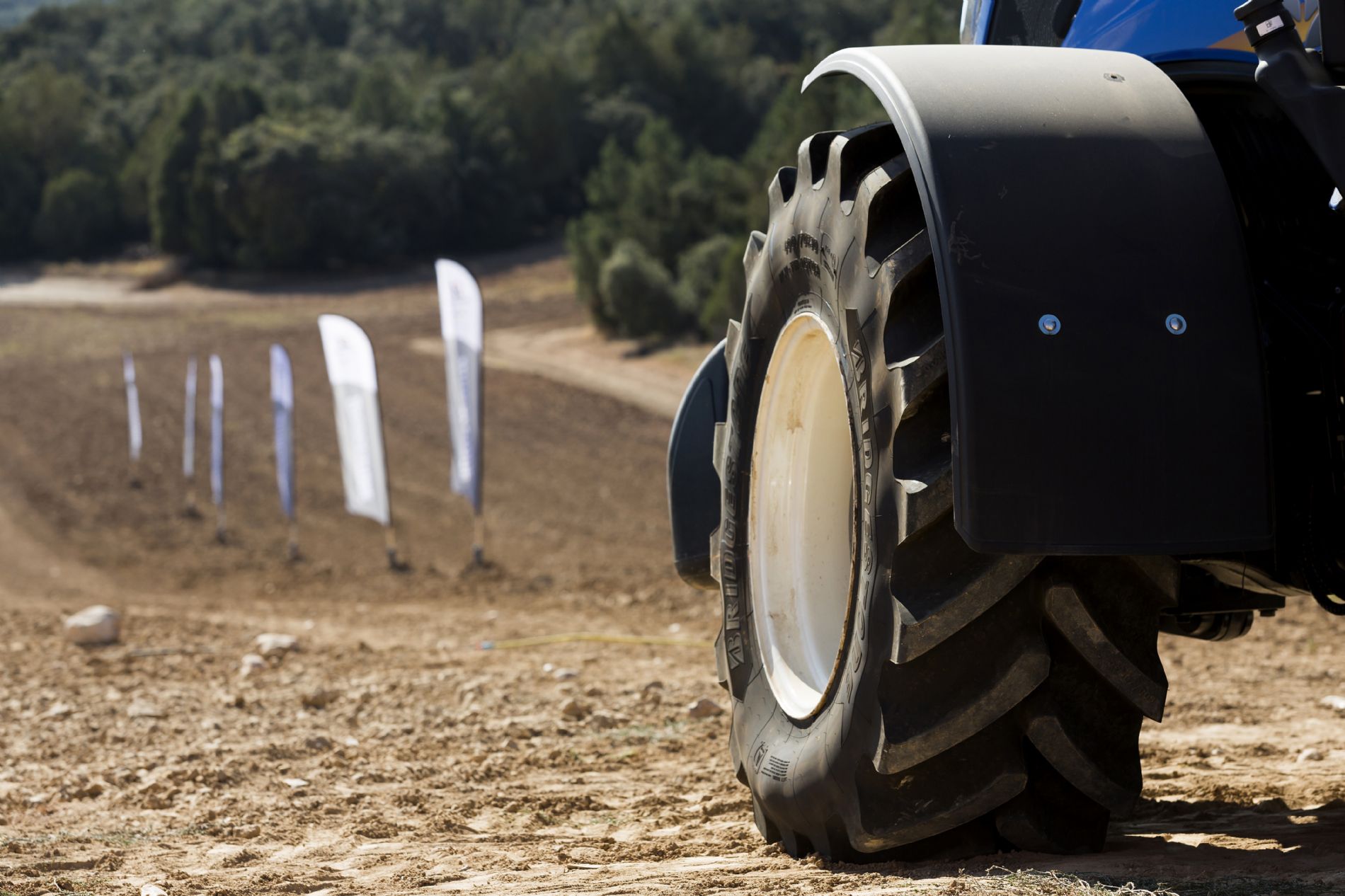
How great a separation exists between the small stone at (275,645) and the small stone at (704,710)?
352 centimetres

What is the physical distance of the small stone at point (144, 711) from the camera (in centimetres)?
607

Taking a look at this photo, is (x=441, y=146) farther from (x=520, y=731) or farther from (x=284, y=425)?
(x=520, y=731)

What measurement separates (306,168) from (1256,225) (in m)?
47.5

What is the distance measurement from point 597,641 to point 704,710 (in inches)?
133

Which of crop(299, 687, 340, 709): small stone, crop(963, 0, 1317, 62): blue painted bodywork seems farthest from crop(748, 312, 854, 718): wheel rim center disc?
crop(299, 687, 340, 709): small stone

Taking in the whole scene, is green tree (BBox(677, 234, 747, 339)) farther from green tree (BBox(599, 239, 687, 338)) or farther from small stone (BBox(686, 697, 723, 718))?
small stone (BBox(686, 697, 723, 718))

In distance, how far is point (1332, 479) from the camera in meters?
2.58

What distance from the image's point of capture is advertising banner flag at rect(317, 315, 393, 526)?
12852 mm

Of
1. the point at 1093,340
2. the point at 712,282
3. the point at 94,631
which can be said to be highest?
the point at 1093,340

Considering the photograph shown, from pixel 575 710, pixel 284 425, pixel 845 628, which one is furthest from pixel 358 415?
pixel 845 628

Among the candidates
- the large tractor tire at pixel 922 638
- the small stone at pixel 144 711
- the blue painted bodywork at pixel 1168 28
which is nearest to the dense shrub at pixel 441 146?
the small stone at pixel 144 711

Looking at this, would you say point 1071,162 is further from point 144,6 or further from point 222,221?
point 144,6

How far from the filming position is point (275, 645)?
853 cm

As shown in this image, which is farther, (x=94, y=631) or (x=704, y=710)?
(x=94, y=631)
